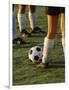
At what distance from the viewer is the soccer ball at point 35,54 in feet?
5.62

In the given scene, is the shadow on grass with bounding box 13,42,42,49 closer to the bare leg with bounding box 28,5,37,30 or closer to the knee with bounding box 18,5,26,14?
the bare leg with bounding box 28,5,37,30

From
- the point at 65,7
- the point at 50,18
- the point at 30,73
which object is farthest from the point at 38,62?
the point at 65,7

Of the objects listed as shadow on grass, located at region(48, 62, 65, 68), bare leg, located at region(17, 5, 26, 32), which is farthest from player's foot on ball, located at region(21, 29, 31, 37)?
shadow on grass, located at region(48, 62, 65, 68)

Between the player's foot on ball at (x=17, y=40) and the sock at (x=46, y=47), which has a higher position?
the player's foot on ball at (x=17, y=40)

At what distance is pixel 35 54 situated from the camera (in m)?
1.72

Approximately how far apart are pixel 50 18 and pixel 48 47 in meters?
0.23

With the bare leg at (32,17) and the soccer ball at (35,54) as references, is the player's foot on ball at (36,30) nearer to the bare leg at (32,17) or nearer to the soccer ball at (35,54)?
the bare leg at (32,17)

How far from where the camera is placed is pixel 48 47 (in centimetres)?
178

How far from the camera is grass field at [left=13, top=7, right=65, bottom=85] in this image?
5.58 feet

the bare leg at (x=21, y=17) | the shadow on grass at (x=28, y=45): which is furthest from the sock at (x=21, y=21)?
the shadow on grass at (x=28, y=45)

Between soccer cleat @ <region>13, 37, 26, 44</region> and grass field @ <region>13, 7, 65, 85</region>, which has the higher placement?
soccer cleat @ <region>13, 37, 26, 44</region>

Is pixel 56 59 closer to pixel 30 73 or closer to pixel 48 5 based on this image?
pixel 30 73

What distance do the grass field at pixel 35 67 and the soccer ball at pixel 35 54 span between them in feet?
0.09

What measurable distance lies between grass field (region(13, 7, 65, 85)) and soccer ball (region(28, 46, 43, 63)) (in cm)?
3
